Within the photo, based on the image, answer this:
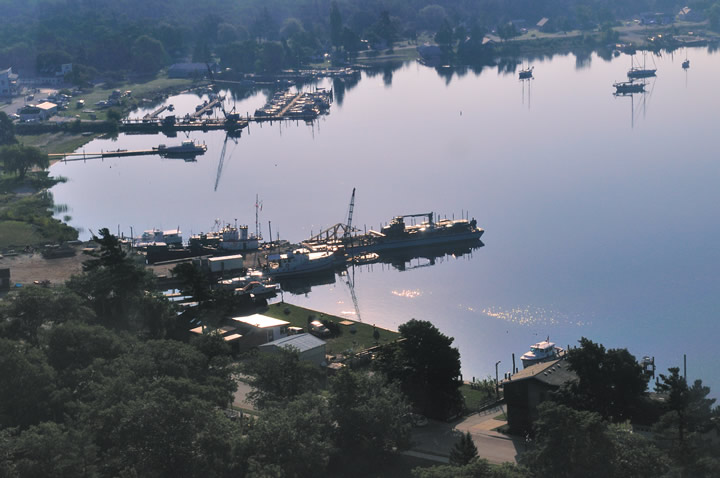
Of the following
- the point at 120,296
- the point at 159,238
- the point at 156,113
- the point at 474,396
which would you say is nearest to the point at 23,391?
the point at 120,296

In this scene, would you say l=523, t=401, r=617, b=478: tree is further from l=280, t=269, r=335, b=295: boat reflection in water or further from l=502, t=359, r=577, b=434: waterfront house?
l=280, t=269, r=335, b=295: boat reflection in water

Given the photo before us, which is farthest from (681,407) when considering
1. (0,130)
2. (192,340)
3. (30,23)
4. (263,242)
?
(30,23)

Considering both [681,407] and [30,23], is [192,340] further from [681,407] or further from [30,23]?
[30,23]

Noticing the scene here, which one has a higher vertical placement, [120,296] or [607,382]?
[120,296]

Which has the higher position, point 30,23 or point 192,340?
point 30,23

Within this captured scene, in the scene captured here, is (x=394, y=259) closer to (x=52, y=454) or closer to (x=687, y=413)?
(x=687, y=413)

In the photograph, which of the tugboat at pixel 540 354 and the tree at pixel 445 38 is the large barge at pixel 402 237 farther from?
the tree at pixel 445 38

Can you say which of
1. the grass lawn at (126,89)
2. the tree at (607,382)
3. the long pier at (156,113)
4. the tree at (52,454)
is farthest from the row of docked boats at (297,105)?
the tree at (52,454)
